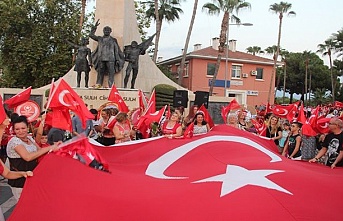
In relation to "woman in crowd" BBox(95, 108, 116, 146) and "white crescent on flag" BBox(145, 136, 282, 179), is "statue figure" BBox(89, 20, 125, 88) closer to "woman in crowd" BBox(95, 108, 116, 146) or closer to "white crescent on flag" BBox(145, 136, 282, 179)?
"woman in crowd" BBox(95, 108, 116, 146)

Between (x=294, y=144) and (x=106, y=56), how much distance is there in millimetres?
13426

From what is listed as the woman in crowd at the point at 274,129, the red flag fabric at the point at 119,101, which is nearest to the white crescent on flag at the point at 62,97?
the woman in crowd at the point at 274,129

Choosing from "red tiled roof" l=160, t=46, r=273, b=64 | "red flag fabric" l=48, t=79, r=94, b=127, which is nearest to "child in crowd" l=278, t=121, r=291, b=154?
"red flag fabric" l=48, t=79, r=94, b=127

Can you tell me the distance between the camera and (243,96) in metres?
48.8

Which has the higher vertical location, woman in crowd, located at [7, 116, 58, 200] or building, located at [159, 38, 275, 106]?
building, located at [159, 38, 275, 106]

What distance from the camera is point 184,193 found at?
4453 mm

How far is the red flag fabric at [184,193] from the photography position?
4.12m

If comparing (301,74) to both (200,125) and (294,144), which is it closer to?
(200,125)

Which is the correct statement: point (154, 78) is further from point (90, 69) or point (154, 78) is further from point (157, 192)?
point (157, 192)

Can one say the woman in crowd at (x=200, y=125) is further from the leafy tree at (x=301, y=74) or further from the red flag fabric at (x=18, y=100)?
the leafy tree at (x=301, y=74)

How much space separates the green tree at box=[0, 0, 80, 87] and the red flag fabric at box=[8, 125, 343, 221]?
1100 inches

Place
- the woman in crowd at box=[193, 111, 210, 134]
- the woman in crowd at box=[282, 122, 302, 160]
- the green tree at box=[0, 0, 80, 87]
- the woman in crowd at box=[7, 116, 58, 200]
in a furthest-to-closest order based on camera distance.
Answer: the green tree at box=[0, 0, 80, 87]
the woman in crowd at box=[193, 111, 210, 134]
the woman in crowd at box=[282, 122, 302, 160]
the woman in crowd at box=[7, 116, 58, 200]

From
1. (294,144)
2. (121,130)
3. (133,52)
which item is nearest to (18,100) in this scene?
(121,130)

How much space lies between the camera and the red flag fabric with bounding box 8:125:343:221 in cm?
412
